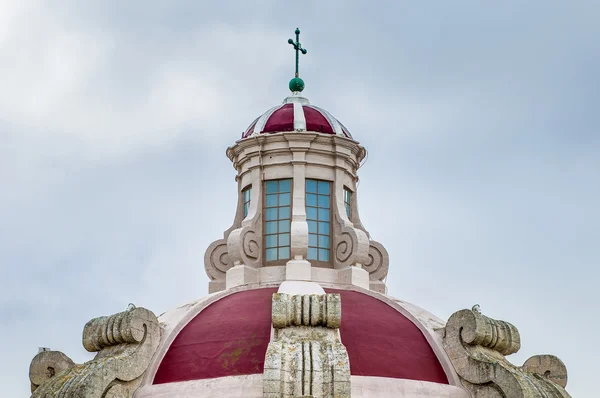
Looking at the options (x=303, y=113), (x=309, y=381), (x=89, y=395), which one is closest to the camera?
(x=309, y=381)

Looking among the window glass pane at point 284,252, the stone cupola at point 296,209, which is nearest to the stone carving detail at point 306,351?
the stone cupola at point 296,209

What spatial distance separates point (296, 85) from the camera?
35250 mm

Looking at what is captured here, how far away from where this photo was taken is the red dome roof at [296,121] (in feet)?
109

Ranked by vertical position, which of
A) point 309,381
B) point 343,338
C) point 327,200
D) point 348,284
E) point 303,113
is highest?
point 303,113

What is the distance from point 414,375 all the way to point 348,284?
4521 mm

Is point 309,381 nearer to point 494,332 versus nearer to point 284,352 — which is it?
point 284,352

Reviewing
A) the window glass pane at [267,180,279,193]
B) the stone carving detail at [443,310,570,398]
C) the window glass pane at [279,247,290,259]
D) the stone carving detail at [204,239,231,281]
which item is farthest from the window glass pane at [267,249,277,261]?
the stone carving detail at [443,310,570,398]

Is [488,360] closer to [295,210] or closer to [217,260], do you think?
[295,210]

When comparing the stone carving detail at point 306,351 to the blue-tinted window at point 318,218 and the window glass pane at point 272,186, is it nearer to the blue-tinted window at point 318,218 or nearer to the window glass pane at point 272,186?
the blue-tinted window at point 318,218

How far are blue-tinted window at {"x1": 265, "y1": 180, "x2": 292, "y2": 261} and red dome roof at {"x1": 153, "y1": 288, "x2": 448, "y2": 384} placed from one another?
312 centimetres

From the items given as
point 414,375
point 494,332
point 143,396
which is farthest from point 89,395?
point 494,332

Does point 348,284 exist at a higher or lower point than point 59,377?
higher

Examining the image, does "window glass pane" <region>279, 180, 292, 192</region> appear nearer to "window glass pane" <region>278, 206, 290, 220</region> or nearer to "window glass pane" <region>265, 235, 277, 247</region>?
A: "window glass pane" <region>278, 206, 290, 220</region>

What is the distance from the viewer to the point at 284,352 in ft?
83.5
